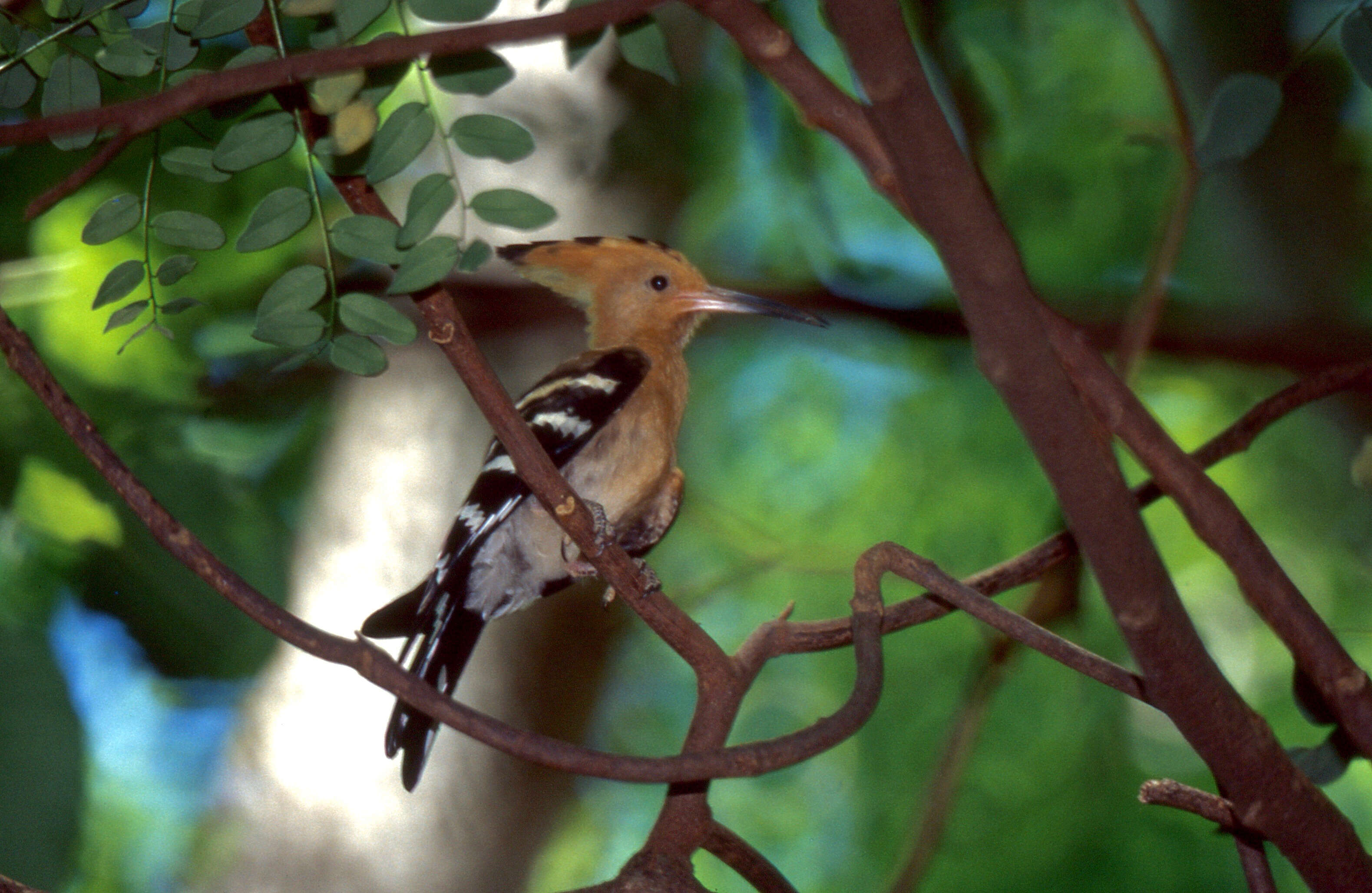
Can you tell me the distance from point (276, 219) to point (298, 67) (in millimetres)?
250

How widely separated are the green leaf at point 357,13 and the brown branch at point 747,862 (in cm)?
55

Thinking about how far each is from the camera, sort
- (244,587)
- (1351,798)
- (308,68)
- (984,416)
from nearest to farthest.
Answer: (308,68), (244,587), (1351,798), (984,416)

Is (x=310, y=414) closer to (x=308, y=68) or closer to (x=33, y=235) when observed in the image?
(x=33, y=235)

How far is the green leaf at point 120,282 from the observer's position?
677 millimetres

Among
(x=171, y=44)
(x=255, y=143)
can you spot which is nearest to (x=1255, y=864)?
(x=255, y=143)

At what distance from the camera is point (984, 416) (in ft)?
3.96

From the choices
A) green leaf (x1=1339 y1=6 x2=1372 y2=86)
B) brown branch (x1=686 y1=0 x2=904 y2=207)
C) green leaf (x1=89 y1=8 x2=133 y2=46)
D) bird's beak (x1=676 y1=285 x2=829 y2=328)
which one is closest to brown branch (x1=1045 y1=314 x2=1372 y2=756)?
brown branch (x1=686 y1=0 x2=904 y2=207)

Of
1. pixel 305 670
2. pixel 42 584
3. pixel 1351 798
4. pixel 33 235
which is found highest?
pixel 33 235

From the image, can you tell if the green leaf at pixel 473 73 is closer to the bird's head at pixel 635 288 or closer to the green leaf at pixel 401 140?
the green leaf at pixel 401 140

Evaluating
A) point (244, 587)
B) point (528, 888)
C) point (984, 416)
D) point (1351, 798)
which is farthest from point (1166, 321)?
point (244, 587)

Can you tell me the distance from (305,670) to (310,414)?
11.1 inches

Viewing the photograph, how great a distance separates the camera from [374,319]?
2.18ft

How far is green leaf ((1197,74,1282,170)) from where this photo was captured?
71cm

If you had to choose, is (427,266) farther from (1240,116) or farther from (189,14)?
(1240,116)
